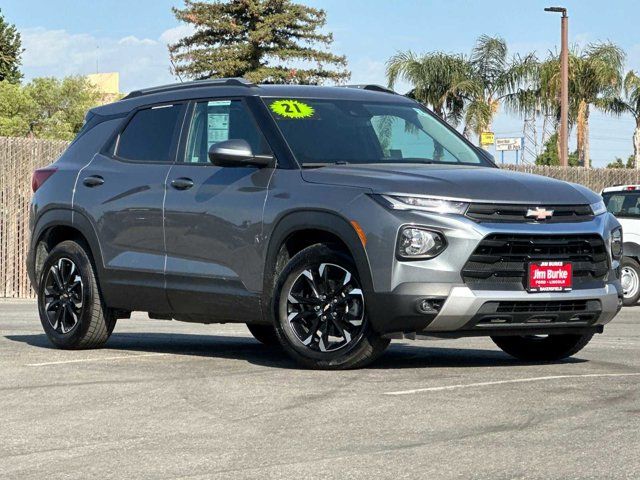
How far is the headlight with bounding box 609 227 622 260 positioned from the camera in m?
9.23

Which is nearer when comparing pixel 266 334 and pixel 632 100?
pixel 266 334

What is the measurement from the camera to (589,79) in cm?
4441

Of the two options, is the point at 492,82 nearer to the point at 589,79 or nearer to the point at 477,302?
the point at 589,79

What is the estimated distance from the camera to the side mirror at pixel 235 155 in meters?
9.27

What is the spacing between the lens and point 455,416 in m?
7.03

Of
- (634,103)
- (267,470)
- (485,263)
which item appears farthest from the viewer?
(634,103)

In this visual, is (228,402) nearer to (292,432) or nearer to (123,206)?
(292,432)

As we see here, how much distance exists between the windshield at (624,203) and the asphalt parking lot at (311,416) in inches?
453

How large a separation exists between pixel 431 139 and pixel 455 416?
3.48 meters

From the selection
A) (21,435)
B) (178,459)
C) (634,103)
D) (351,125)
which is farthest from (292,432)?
(634,103)

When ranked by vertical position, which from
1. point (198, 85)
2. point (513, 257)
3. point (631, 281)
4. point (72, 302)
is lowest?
point (631, 281)

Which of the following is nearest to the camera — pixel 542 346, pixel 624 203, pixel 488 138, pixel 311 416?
pixel 311 416

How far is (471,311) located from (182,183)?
92.2 inches

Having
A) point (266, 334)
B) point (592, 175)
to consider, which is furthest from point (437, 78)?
point (266, 334)
